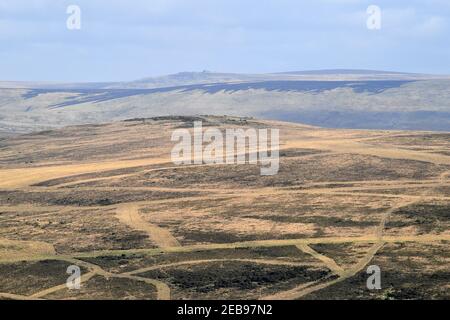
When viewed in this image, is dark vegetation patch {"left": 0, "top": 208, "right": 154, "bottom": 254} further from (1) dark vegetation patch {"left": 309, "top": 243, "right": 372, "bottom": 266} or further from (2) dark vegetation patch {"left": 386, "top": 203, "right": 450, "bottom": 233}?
(2) dark vegetation patch {"left": 386, "top": 203, "right": 450, "bottom": 233}

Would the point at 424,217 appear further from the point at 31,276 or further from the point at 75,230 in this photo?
the point at 31,276

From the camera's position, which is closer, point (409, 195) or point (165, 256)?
point (165, 256)

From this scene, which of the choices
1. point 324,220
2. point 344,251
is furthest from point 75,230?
point 344,251

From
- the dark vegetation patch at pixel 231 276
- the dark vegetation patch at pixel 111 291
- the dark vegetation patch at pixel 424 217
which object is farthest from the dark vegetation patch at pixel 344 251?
the dark vegetation patch at pixel 111 291

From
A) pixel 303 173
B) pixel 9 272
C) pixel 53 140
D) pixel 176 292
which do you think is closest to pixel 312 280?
pixel 176 292

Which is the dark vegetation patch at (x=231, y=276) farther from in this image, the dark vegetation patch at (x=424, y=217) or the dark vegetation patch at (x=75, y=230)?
the dark vegetation patch at (x=424, y=217)
